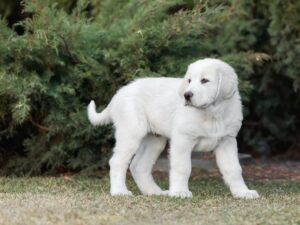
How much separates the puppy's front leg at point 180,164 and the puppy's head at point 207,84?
39 centimetres

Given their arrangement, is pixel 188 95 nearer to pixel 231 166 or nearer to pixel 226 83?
pixel 226 83

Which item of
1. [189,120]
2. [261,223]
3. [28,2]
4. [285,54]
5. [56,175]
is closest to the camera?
[261,223]

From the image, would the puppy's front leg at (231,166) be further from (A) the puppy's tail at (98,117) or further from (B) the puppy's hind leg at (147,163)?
(A) the puppy's tail at (98,117)

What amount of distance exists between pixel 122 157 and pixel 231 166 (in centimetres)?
103

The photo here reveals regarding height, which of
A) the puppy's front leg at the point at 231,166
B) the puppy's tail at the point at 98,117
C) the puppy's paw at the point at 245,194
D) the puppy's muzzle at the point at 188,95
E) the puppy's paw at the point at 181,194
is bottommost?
the puppy's paw at the point at 245,194

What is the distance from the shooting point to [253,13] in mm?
10711

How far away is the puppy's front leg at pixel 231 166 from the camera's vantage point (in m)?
7.13

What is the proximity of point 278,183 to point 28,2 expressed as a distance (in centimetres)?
345

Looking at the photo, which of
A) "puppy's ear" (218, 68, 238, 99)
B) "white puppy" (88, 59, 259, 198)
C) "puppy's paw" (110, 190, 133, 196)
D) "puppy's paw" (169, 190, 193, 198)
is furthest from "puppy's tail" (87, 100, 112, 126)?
"puppy's ear" (218, 68, 238, 99)

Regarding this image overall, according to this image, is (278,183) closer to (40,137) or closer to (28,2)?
(40,137)

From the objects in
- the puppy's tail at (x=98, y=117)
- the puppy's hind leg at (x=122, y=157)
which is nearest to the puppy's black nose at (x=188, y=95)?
the puppy's hind leg at (x=122, y=157)

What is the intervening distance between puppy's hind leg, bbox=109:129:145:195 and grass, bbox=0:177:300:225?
0.16m

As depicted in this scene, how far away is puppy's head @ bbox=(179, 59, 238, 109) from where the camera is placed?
6.75m

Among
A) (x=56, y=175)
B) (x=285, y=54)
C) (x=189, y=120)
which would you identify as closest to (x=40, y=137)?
(x=56, y=175)
